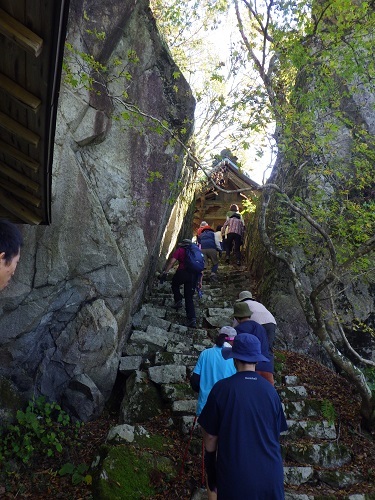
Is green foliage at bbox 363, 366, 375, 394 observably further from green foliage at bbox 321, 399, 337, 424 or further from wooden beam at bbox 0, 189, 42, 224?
wooden beam at bbox 0, 189, 42, 224

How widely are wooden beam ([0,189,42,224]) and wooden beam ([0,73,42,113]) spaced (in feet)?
8.50

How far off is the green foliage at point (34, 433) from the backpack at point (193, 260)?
4311mm

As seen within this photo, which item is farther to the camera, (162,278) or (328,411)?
(162,278)

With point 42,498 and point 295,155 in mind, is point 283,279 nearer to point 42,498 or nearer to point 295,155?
point 295,155

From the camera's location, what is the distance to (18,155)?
471 centimetres

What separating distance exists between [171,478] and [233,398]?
121 inches

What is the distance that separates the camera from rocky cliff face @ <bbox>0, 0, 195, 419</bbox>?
24.5 ft

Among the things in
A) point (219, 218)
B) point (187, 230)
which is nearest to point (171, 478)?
point (187, 230)

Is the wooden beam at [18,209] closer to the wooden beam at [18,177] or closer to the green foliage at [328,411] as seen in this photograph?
the wooden beam at [18,177]

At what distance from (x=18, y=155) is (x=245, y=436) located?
3.67m

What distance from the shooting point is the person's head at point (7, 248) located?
251 cm

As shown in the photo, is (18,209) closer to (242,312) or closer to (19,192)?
(19,192)

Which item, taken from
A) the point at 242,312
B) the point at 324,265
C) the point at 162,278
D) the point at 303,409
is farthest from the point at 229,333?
the point at 162,278

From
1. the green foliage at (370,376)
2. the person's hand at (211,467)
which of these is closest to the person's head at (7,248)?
the person's hand at (211,467)
